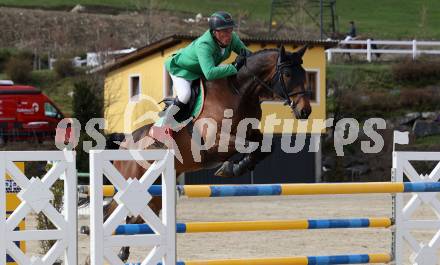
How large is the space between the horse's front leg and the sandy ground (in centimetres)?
194

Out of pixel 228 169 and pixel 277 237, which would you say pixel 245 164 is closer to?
pixel 228 169

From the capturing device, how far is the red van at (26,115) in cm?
2436

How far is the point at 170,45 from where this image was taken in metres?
24.6

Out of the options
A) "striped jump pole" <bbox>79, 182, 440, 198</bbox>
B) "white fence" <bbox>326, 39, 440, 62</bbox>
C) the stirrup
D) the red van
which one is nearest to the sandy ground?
the stirrup

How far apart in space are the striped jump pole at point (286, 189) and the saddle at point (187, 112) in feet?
5.31

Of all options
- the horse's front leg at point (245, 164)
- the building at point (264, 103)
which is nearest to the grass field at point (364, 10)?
the building at point (264, 103)

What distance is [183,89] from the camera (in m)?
7.61

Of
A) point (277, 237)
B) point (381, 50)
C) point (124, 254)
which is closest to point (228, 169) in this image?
point (124, 254)

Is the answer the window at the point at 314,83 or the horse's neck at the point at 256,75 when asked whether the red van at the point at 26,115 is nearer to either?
the window at the point at 314,83

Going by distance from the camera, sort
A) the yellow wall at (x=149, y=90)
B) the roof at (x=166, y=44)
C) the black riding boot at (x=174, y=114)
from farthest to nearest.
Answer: the yellow wall at (x=149, y=90) < the roof at (x=166, y=44) < the black riding boot at (x=174, y=114)

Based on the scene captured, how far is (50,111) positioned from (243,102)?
59.9ft

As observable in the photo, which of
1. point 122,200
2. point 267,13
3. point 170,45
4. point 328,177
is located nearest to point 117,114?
point 170,45

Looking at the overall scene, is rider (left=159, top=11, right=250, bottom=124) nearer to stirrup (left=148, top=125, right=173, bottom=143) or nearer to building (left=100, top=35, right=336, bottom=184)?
stirrup (left=148, top=125, right=173, bottom=143)

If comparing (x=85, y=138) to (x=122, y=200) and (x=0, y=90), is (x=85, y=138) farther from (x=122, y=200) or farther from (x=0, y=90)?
(x=122, y=200)
